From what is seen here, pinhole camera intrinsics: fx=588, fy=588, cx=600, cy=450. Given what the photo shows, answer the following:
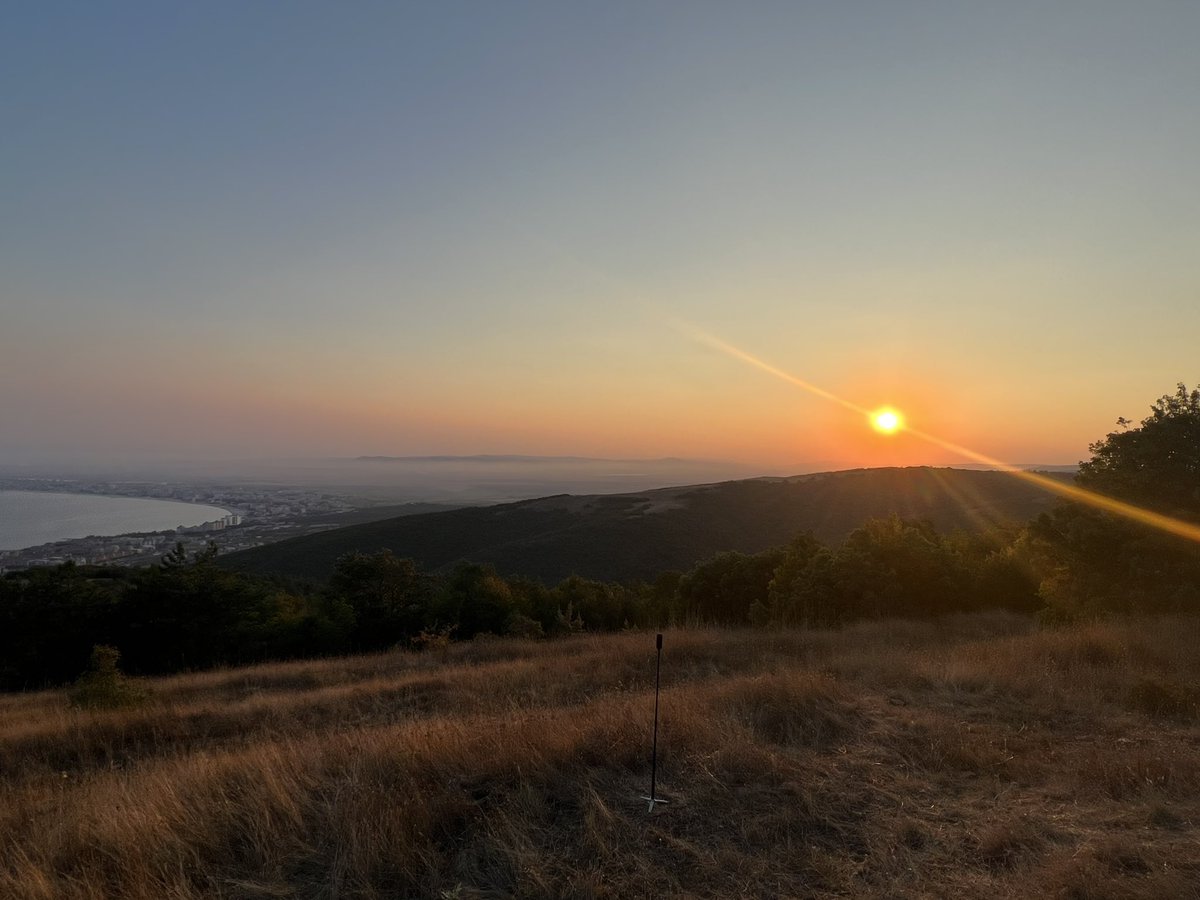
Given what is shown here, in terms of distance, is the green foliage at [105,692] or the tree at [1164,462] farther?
the tree at [1164,462]

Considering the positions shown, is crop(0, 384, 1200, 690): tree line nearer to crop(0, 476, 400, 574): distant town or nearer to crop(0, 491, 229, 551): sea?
crop(0, 476, 400, 574): distant town

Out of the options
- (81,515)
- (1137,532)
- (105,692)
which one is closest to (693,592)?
(1137,532)

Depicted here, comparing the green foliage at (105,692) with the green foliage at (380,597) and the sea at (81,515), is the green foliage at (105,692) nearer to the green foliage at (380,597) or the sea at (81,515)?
the green foliage at (380,597)

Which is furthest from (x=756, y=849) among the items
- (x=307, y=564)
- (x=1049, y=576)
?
(x=307, y=564)

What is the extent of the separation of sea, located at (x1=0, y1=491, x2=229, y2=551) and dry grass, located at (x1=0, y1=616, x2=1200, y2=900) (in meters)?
86.1

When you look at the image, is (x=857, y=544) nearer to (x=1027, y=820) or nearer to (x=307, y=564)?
(x=1027, y=820)

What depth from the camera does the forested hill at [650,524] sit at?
184ft

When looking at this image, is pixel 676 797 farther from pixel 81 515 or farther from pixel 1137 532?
pixel 81 515

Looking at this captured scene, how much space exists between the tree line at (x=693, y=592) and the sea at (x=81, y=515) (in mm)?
59878

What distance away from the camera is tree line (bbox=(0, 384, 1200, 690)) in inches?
524

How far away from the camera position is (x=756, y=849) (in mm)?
3900

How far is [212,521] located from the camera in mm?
99625

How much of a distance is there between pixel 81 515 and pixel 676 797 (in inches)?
5116

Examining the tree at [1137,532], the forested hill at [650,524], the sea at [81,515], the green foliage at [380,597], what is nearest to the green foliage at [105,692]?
the green foliage at [380,597]
